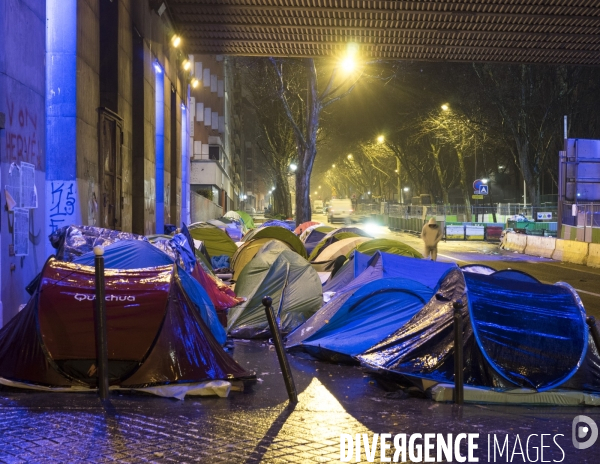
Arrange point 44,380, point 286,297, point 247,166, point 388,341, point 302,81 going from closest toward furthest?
point 44,380
point 388,341
point 286,297
point 302,81
point 247,166

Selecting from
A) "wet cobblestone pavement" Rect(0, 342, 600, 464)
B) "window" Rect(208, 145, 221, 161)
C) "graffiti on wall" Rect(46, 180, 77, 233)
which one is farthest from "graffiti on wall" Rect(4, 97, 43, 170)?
"window" Rect(208, 145, 221, 161)

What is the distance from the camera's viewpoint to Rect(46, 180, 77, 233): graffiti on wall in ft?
38.5

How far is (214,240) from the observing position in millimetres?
22281

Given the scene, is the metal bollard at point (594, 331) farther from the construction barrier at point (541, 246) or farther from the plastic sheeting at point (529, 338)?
the construction barrier at point (541, 246)

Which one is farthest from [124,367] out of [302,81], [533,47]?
[302,81]

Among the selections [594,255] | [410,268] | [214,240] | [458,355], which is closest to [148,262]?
[410,268]

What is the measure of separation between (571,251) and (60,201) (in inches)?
854

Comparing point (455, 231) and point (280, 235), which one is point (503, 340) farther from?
point (455, 231)

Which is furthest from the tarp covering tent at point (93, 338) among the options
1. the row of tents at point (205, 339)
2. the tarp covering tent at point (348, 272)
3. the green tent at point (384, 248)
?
the green tent at point (384, 248)

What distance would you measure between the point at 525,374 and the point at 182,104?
24.2m

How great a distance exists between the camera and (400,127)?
185ft

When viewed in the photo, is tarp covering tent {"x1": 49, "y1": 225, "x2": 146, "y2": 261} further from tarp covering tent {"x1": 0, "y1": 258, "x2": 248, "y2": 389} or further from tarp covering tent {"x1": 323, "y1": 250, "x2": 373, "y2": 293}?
tarp covering tent {"x1": 323, "y1": 250, "x2": 373, "y2": 293}

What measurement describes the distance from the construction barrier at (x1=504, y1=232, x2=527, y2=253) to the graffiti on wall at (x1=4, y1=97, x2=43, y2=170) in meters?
27.2

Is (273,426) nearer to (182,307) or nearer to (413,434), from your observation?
(413,434)
